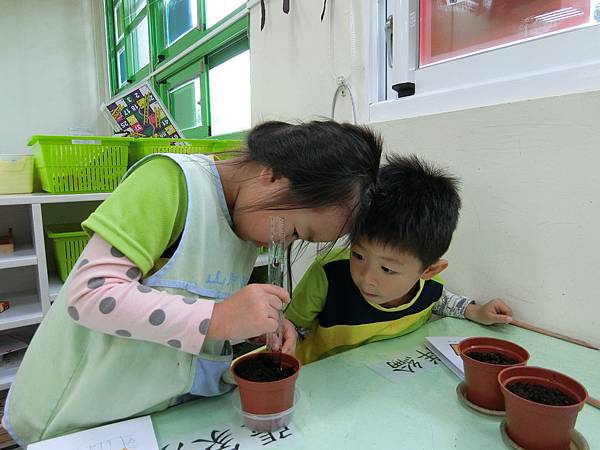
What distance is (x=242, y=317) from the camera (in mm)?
515

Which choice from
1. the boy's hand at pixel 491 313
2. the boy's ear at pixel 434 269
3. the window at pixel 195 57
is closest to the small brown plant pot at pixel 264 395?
the boy's ear at pixel 434 269

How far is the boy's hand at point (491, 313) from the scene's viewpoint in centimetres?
91

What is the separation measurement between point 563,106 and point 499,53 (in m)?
0.25

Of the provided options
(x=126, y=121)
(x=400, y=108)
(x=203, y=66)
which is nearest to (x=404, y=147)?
(x=400, y=108)

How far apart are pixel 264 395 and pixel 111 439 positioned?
199 millimetres

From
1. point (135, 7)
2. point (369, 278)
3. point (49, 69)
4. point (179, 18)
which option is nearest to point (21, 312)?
point (369, 278)

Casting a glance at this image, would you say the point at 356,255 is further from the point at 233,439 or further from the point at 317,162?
the point at 233,439

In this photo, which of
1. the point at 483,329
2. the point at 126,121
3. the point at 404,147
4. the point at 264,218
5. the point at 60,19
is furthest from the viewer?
the point at 60,19

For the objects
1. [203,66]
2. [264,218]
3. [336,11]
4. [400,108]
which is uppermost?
[203,66]

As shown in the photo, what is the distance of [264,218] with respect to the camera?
62cm

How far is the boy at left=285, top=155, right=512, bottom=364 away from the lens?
783mm

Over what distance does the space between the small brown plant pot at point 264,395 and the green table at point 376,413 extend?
0.04m

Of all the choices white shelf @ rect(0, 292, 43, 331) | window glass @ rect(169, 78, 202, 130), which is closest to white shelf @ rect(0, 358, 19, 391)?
white shelf @ rect(0, 292, 43, 331)

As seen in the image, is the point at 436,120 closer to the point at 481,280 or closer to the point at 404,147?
the point at 404,147
